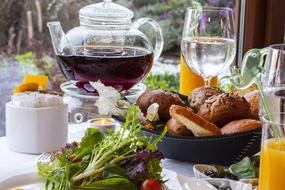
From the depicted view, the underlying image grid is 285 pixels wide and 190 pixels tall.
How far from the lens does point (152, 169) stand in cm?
103

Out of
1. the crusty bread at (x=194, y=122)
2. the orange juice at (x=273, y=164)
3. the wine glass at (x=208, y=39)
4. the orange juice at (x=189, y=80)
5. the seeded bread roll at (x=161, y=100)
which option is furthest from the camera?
the orange juice at (x=189, y=80)

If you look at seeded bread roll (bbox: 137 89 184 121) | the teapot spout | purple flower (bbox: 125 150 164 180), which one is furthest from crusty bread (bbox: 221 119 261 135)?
the teapot spout

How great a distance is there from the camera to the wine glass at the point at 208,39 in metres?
1.53

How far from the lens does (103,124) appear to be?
1466 mm

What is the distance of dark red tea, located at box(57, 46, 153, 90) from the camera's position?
1556 mm

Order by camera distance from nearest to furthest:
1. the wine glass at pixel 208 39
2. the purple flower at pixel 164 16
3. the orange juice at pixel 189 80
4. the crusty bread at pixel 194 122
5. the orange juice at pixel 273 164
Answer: the orange juice at pixel 273 164 < the crusty bread at pixel 194 122 < the wine glass at pixel 208 39 < the orange juice at pixel 189 80 < the purple flower at pixel 164 16

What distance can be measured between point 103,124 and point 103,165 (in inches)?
17.3

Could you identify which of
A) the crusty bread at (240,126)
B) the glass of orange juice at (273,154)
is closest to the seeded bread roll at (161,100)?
the crusty bread at (240,126)

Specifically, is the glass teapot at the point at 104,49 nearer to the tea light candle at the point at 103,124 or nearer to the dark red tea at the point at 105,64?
the dark red tea at the point at 105,64

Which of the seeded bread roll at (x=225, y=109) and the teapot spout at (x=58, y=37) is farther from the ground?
the teapot spout at (x=58, y=37)

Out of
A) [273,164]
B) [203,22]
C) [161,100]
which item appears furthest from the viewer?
[203,22]

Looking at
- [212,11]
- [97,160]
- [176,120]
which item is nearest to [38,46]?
[212,11]

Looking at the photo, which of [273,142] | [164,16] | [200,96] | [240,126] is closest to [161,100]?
[200,96]

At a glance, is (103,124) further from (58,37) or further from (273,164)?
(273,164)
